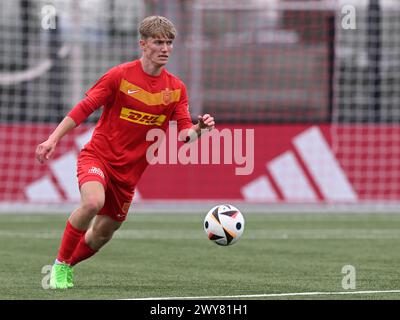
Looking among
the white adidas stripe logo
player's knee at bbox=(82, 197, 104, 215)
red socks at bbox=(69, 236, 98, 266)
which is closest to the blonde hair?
player's knee at bbox=(82, 197, 104, 215)

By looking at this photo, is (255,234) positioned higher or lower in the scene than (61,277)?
lower

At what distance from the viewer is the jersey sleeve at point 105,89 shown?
29.1 feet

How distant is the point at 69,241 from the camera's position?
8.74 m

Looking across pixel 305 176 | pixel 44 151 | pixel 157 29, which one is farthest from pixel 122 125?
pixel 305 176

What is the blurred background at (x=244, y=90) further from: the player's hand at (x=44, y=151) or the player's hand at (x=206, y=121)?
the player's hand at (x=44, y=151)

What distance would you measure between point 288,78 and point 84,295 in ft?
39.3

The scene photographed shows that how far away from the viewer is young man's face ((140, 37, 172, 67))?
895cm

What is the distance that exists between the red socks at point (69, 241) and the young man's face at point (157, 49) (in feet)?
4.96

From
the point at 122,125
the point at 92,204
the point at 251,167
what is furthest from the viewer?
the point at 251,167

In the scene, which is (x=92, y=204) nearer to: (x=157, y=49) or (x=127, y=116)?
(x=127, y=116)

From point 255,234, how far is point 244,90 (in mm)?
5849

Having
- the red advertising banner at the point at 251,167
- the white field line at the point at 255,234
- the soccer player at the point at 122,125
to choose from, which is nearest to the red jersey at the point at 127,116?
the soccer player at the point at 122,125

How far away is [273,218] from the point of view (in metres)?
17.0
